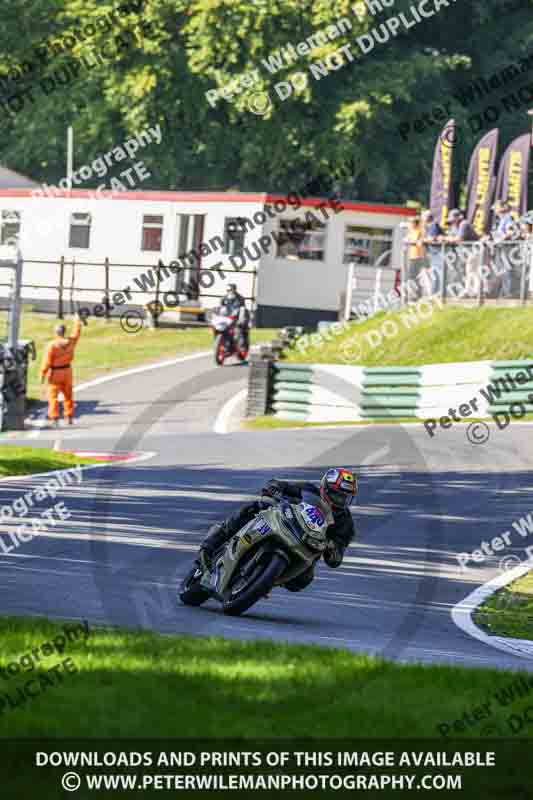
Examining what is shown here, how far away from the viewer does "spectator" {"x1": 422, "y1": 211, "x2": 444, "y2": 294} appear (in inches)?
1216

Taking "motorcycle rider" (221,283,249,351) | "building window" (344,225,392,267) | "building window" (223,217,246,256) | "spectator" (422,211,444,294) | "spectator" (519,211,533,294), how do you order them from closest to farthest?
Answer: "spectator" (519,211,533,294) < "spectator" (422,211,444,294) < "motorcycle rider" (221,283,249,351) < "building window" (223,217,246,256) < "building window" (344,225,392,267)

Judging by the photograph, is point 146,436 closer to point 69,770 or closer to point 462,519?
point 462,519

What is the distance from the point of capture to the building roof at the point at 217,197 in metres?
43.8

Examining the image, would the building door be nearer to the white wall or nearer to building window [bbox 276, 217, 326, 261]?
the white wall

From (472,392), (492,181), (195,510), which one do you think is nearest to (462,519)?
(195,510)

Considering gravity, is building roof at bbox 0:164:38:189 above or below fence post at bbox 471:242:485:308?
above

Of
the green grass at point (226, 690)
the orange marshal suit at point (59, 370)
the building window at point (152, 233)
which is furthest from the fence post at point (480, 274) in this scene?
the green grass at point (226, 690)

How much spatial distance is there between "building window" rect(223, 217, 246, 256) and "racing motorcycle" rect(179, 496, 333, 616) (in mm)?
33252

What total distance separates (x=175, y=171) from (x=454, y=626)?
45221 millimetres

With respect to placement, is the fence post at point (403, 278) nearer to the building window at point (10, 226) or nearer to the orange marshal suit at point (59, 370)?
the orange marshal suit at point (59, 370)

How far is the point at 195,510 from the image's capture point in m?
17.6

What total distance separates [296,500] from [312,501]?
12cm

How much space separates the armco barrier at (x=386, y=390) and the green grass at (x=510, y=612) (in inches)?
483

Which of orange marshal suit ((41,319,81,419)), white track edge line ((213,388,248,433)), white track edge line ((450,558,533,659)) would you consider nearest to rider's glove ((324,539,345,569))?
white track edge line ((450,558,533,659))
